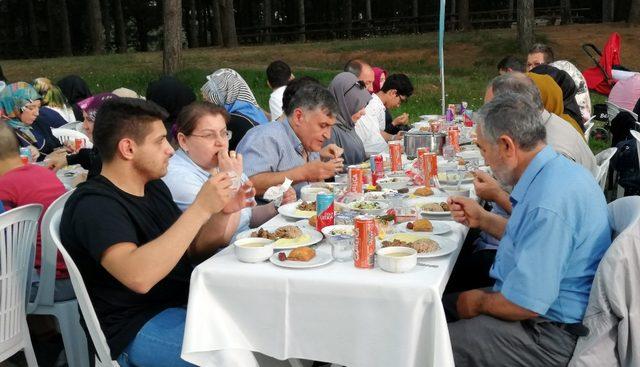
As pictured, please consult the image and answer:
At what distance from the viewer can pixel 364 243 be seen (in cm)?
251

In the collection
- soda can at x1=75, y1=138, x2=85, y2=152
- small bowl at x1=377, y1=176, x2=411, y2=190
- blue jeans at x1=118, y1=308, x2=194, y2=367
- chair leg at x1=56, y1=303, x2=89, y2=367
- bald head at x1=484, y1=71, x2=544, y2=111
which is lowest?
chair leg at x1=56, y1=303, x2=89, y2=367

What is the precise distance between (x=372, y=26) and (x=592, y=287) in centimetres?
3278

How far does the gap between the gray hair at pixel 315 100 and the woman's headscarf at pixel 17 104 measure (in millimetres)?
3139

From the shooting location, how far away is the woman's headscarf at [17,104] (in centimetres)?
609

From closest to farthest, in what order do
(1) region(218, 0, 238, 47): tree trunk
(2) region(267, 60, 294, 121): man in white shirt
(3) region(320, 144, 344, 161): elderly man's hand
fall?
(3) region(320, 144, 344, 161): elderly man's hand < (2) region(267, 60, 294, 121): man in white shirt < (1) region(218, 0, 238, 47): tree trunk

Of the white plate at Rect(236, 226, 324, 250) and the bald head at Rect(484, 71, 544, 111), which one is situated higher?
the bald head at Rect(484, 71, 544, 111)

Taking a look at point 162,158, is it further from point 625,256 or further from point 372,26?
point 372,26

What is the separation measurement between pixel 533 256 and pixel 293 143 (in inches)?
93.5

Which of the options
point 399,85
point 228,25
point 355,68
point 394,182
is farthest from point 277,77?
point 228,25

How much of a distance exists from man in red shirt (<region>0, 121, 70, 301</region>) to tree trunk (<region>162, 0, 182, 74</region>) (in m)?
14.1

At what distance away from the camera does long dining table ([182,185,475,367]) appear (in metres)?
2.32

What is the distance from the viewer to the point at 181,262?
9.77 feet

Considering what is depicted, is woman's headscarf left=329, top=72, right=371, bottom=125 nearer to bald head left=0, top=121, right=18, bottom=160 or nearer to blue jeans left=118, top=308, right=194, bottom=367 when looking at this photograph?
bald head left=0, top=121, right=18, bottom=160

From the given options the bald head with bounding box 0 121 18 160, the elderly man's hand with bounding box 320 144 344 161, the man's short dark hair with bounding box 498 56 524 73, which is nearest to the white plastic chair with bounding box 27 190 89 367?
the bald head with bounding box 0 121 18 160
